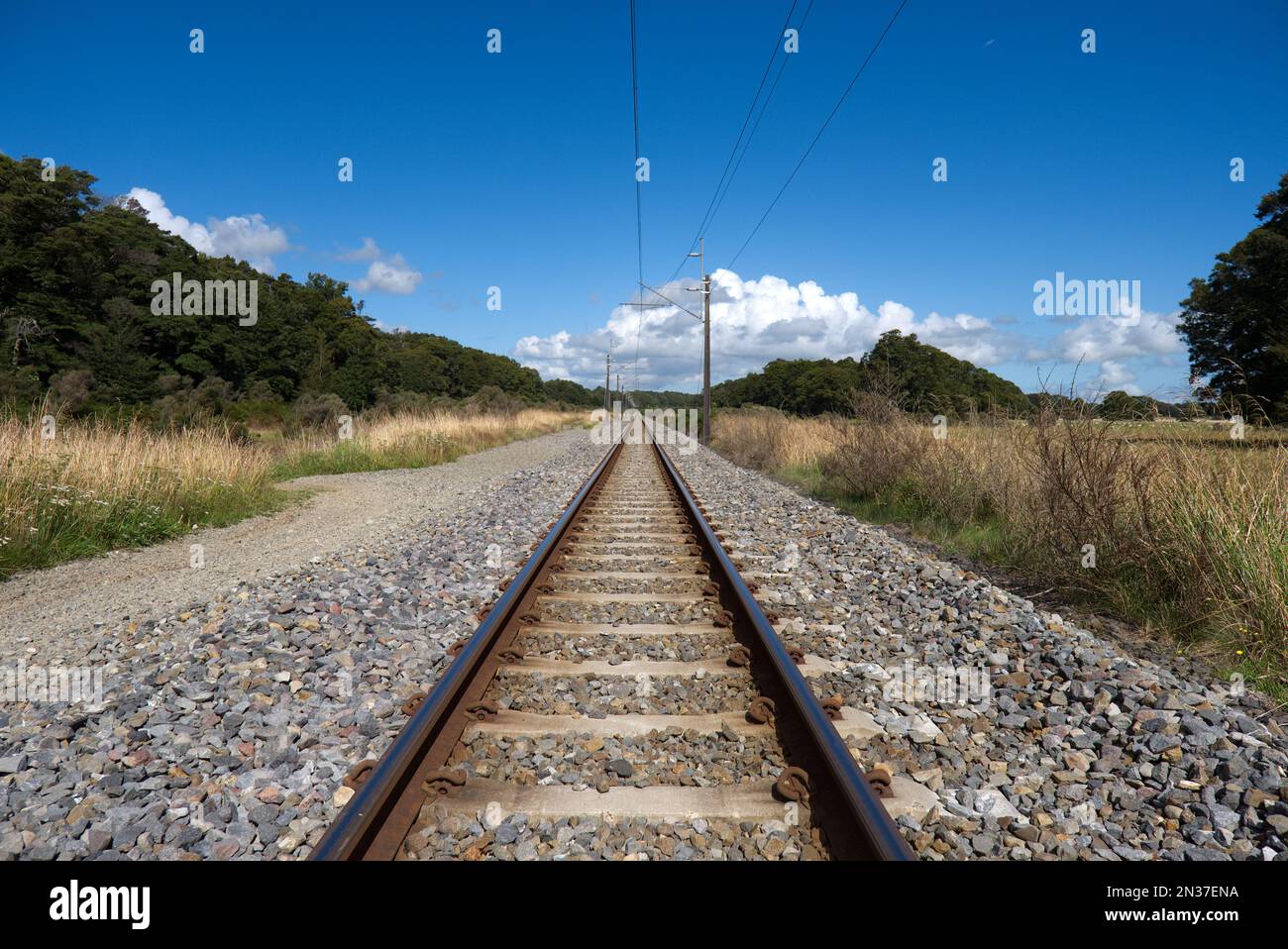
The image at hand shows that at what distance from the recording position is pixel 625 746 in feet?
9.09

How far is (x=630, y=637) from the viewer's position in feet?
13.1

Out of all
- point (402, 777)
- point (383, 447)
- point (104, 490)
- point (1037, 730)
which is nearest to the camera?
point (402, 777)

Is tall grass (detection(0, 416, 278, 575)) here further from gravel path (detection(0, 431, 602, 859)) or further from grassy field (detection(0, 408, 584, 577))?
gravel path (detection(0, 431, 602, 859))

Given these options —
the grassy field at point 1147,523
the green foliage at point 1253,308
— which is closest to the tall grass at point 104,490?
the grassy field at point 1147,523

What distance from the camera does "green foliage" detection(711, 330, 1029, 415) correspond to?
Answer: 377 inches

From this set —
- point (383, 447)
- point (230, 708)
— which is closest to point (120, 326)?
point (383, 447)

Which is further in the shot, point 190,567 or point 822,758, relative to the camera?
point 190,567

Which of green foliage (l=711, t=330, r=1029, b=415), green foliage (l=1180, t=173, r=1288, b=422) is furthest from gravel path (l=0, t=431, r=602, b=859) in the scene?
green foliage (l=1180, t=173, r=1288, b=422)

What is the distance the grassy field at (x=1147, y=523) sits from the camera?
12.3 feet

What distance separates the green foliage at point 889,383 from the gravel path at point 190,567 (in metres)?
7.22

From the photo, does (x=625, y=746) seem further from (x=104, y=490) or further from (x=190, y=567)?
(x=104, y=490)

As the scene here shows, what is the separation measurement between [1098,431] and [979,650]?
266cm

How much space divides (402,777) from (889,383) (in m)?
10.5

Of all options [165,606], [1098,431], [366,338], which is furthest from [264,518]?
[366,338]
